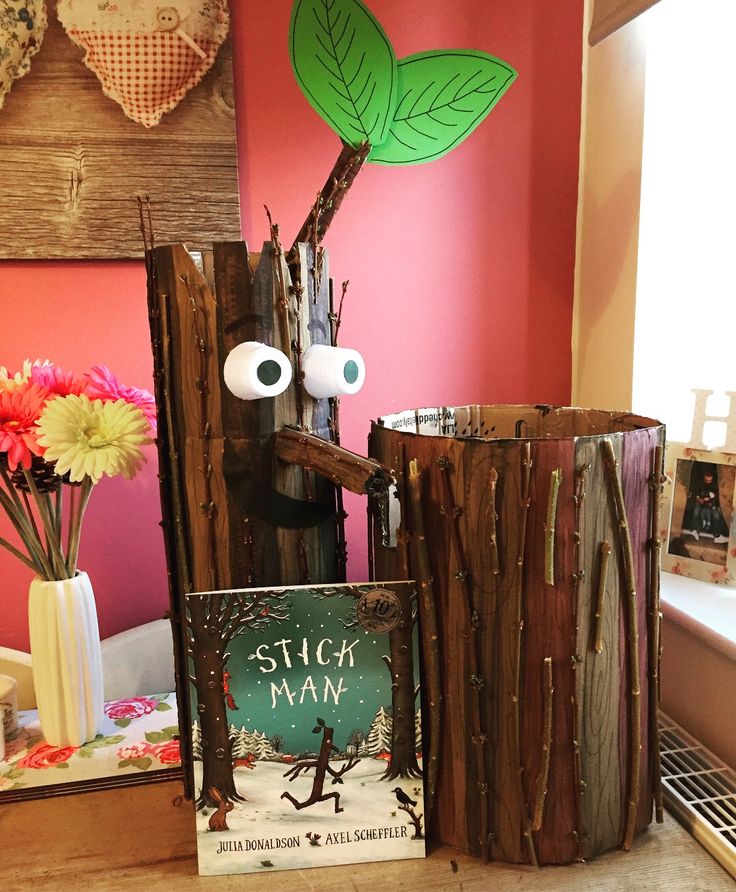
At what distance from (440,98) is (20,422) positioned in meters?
0.58

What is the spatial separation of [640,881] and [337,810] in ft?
0.91

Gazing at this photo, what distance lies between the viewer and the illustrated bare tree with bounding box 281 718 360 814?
657 mm

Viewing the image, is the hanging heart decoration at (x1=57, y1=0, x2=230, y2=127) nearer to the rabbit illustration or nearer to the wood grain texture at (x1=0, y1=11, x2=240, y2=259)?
the wood grain texture at (x1=0, y1=11, x2=240, y2=259)

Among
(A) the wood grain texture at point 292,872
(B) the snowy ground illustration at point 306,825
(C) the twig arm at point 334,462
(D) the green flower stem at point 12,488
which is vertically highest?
(C) the twig arm at point 334,462

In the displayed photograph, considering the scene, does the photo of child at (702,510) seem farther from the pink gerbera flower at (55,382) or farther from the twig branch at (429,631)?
the pink gerbera flower at (55,382)

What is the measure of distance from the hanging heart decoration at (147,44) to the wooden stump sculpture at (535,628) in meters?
0.64

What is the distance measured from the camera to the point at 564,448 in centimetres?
60

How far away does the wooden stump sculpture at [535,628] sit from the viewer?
61 cm

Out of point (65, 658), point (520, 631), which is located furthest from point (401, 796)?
point (65, 658)

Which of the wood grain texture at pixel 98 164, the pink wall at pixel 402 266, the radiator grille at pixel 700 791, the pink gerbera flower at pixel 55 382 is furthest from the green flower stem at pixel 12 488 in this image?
the radiator grille at pixel 700 791

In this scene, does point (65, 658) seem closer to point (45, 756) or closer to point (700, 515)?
point (45, 756)

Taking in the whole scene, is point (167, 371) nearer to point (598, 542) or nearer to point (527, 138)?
point (598, 542)

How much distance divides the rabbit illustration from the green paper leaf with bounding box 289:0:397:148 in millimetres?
662

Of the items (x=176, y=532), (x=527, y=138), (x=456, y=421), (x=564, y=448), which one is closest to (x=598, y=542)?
(x=564, y=448)
